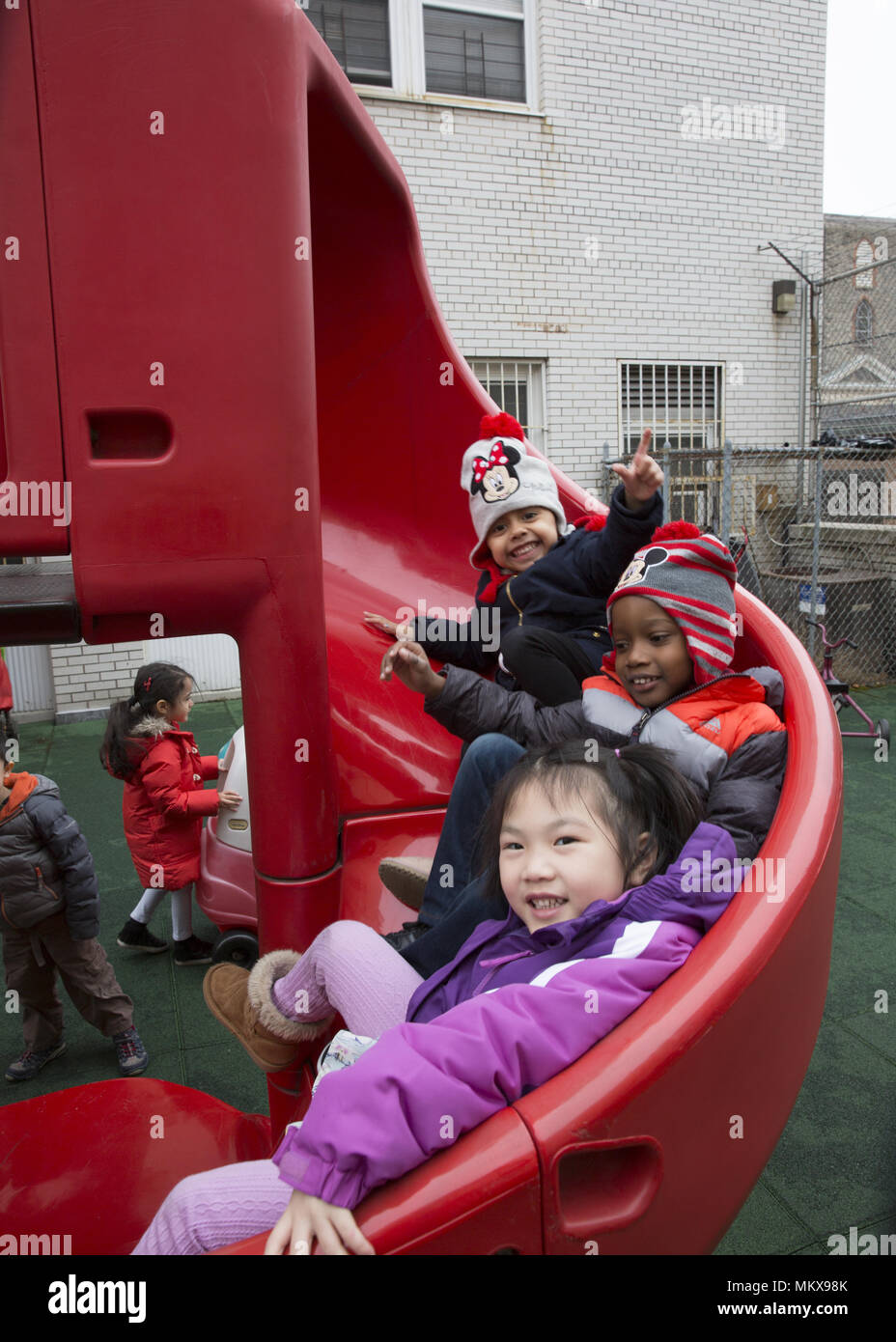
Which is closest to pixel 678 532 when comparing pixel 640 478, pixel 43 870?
pixel 640 478

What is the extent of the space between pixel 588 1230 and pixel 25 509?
3.82 feet

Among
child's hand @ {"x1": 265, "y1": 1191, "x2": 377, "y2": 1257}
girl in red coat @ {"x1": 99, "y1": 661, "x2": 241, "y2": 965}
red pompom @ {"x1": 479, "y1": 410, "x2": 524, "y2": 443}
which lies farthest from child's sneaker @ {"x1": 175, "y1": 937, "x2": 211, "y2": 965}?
child's hand @ {"x1": 265, "y1": 1191, "x2": 377, "y2": 1257}

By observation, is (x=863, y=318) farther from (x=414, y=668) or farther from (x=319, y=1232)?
(x=319, y=1232)

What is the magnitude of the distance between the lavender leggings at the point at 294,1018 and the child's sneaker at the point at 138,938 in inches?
75.0

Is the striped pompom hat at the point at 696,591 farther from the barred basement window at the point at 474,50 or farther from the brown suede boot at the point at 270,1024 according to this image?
the barred basement window at the point at 474,50

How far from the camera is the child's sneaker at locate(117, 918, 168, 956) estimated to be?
3189 mm

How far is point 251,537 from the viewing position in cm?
138

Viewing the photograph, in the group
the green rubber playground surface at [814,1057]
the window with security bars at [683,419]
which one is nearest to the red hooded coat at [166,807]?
the green rubber playground surface at [814,1057]

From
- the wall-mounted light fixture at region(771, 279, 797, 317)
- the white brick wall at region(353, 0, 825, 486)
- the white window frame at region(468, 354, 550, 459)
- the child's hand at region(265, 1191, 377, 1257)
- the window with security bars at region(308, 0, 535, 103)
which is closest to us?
the child's hand at region(265, 1191, 377, 1257)

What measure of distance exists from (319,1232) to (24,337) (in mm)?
1176

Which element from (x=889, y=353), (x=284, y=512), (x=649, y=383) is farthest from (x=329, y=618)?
(x=889, y=353)

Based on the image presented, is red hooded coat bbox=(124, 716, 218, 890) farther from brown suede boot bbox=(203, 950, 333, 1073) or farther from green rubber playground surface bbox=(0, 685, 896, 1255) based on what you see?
brown suede boot bbox=(203, 950, 333, 1073)

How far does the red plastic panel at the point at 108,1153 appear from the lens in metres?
1.62

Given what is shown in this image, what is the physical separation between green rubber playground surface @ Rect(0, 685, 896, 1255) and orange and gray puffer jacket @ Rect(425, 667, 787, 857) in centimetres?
101
